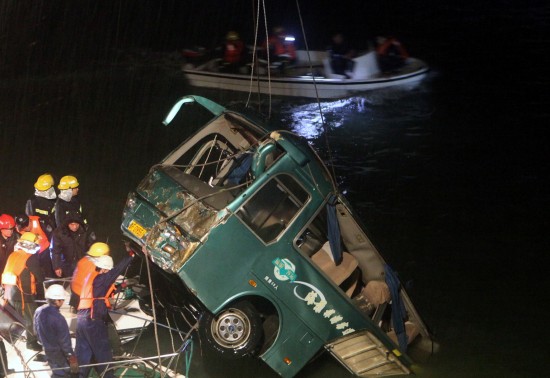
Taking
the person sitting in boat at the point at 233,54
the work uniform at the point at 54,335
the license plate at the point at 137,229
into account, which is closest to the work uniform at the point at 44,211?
the license plate at the point at 137,229

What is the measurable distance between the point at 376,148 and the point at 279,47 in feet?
13.8

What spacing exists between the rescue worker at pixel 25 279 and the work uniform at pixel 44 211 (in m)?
1.12

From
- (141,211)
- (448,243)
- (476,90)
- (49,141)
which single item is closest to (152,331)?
(141,211)

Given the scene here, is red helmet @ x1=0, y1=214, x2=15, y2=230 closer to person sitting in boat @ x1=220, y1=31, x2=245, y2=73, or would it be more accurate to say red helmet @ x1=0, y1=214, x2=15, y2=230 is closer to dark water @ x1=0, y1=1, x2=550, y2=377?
dark water @ x1=0, y1=1, x2=550, y2=377

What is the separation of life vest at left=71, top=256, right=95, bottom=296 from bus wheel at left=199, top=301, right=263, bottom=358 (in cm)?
143

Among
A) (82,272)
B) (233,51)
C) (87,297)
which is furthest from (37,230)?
(233,51)

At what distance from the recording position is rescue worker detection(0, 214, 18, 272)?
9.78 metres

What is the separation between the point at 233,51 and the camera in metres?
20.3

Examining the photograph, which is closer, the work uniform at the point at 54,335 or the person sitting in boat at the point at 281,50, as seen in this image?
the work uniform at the point at 54,335

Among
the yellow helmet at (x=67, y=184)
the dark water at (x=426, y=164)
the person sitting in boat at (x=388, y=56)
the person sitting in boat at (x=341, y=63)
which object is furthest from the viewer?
the person sitting in boat at (x=388, y=56)

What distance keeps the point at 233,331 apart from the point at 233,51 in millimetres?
13386

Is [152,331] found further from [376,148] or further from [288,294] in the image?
[376,148]

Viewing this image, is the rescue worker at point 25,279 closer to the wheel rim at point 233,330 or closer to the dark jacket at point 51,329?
the dark jacket at point 51,329

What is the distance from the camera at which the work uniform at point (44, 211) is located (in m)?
10.4
